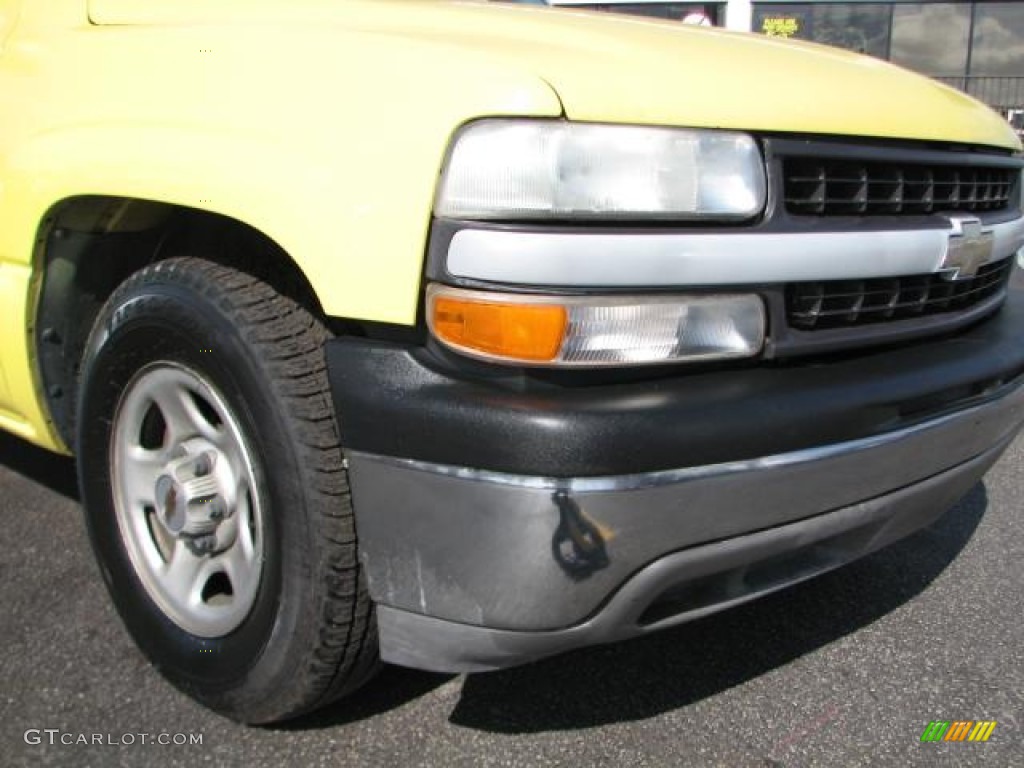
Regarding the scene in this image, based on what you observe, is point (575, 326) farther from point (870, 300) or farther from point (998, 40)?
point (998, 40)

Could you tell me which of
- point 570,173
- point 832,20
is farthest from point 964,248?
point 832,20

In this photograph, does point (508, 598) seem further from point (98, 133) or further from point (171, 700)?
point (98, 133)

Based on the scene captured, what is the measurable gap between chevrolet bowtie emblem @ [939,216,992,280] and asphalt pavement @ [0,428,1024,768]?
925mm

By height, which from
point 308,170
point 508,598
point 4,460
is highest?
point 308,170

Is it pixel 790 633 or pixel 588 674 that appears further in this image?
pixel 790 633

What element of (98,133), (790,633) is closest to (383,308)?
(98,133)

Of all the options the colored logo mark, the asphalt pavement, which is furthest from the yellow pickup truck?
the colored logo mark

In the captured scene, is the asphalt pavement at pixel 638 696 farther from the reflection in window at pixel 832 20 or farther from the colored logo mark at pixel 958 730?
the reflection in window at pixel 832 20

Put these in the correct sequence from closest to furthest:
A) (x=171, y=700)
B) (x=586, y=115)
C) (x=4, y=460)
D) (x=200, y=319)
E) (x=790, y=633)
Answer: (x=586, y=115) → (x=200, y=319) → (x=171, y=700) → (x=790, y=633) → (x=4, y=460)

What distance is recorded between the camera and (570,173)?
1.54 meters

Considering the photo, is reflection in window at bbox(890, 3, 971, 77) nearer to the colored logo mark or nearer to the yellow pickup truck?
the yellow pickup truck

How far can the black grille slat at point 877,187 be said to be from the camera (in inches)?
69.2

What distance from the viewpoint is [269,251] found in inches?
76.5

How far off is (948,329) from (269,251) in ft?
4.63
